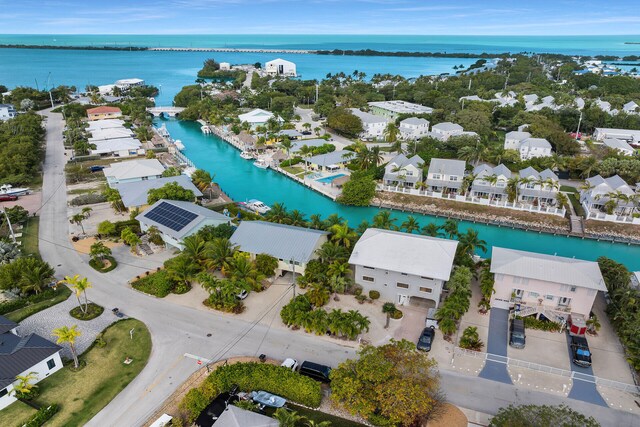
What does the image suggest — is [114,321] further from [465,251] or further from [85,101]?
[85,101]

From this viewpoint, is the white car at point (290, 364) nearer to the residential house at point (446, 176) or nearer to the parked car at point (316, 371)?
the parked car at point (316, 371)

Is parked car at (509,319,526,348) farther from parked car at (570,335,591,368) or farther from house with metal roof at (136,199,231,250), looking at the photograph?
house with metal roof at (136,199,231,250)

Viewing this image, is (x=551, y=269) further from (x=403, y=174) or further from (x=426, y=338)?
(x=403, y=174)

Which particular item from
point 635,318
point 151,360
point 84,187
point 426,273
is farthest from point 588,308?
Result: point 84,187

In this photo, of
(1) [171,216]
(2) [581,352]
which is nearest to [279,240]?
(1) [171,216]

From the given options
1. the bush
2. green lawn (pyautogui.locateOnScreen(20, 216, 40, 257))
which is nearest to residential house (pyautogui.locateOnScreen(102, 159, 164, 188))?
the bush

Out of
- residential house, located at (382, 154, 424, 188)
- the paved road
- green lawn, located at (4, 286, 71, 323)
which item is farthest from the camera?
residential house, located at (382, 154, 424, 188)
